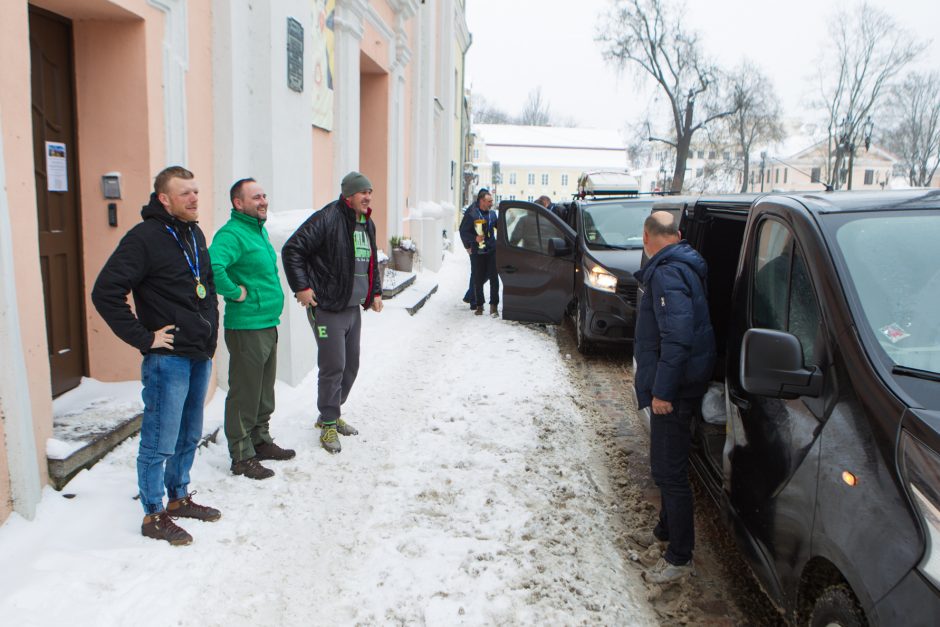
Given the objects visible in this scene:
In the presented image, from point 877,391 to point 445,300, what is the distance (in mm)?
10475

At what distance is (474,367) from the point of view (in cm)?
762

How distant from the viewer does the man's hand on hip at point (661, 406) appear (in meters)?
3.37

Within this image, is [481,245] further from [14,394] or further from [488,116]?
[488,116]

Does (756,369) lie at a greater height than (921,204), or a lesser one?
lesser

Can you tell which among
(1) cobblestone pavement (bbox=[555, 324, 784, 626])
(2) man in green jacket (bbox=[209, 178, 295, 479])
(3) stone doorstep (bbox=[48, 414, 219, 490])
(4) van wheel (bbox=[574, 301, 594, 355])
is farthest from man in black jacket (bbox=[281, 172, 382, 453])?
(4) van wheel (bbox=[574, 301, 594, 355])

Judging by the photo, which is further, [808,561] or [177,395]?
[177,395]

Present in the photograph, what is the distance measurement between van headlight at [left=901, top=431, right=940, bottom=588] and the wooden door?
4.56 meters

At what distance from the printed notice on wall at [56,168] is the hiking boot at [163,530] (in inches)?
88.1

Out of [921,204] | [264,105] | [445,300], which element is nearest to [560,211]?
[445,300]

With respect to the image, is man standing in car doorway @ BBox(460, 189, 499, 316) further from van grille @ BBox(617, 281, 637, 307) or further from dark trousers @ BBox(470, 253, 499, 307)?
van grille @ BBox(617, 281, 637, 307)

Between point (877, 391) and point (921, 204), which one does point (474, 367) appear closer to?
point (921, 204)

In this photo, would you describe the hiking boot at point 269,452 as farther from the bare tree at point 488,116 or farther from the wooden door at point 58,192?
the bare tree at point 488,116

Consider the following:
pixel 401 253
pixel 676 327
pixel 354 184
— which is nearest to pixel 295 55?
pixel 354 184

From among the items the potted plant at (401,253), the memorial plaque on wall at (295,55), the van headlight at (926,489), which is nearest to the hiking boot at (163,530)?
the van headlight at (926,489)
